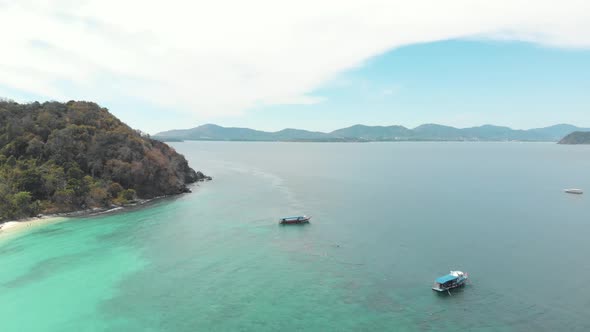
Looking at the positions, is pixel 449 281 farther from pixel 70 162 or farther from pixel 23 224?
pixel 70 162

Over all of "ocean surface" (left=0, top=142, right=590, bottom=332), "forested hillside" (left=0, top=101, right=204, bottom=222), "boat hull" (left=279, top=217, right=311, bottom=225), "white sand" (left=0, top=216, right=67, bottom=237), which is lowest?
"ocean surface" (left=0, top=142, right=590, bottom=332)

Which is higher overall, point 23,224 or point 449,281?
point 23,224

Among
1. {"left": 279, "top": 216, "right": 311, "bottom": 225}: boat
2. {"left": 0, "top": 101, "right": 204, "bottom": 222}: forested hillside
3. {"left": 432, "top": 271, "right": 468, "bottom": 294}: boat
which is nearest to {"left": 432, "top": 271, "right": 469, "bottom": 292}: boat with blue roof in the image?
{"left": 432, "top": 271, "right": 468, "bottom": 294}: boat

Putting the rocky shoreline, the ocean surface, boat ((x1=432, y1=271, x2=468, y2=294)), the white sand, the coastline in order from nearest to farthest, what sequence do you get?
the ocean surface < boat ((x1=432, y1=271, x2=468, y2=294)) < the white sand < the coastline < the rocky shoreline

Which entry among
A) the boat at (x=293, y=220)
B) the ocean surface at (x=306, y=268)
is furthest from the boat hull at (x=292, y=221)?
the ocean surface at (x=306, y=268)

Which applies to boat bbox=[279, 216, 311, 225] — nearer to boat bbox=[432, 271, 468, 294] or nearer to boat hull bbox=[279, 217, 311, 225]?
boat hull bbox=[279, 217, 311, 225]

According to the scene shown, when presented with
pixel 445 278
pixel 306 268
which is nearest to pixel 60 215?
pixel 306 268

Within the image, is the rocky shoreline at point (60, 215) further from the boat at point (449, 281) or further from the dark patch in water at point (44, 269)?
the boat at point (449, 281)
